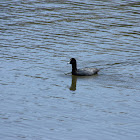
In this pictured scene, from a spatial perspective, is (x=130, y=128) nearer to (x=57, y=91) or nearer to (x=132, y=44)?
(x=57, y=91)

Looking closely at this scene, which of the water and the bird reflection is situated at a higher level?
the water

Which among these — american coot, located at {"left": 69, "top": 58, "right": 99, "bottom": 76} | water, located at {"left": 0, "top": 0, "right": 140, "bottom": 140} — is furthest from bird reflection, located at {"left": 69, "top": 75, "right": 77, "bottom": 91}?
american coot, located at {"left": 69, "top": 58, "right": 99, "bottom": 76}

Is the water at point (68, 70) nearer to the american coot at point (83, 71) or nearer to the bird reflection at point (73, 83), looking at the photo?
the bird reflection at point (73, 83)

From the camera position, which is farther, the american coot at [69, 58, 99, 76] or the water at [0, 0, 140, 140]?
the american coot at [69, 58, 99, 76]

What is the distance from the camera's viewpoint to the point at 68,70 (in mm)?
26797

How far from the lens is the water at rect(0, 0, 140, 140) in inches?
653

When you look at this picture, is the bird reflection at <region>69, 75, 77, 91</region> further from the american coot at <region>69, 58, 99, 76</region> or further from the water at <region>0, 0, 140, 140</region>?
the american coot at <region>69, 58, 99, 76</region>

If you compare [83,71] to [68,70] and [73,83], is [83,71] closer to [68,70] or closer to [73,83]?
[68,70]

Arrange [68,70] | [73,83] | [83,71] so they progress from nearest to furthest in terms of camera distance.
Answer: [73,83] < [83,71] < [68,70]

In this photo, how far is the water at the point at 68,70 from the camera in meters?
16.6

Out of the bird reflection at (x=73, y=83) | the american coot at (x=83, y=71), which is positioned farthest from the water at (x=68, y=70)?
the american coot at (x=83, y=71)

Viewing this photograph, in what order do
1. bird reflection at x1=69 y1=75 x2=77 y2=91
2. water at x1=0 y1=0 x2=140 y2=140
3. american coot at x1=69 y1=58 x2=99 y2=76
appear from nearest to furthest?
water at x1=0 y1=0 x2=140 y2=140, bird reflection at x1=69 y1=75 x2=77 y2=91, american coot at x1=69 y1=58 x2=99 y2=76

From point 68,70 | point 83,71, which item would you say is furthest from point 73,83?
point 68,70

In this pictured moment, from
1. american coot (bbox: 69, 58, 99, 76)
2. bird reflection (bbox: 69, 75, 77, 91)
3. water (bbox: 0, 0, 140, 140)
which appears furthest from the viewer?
american coot (bbox: 69, 58, 99, 76)
